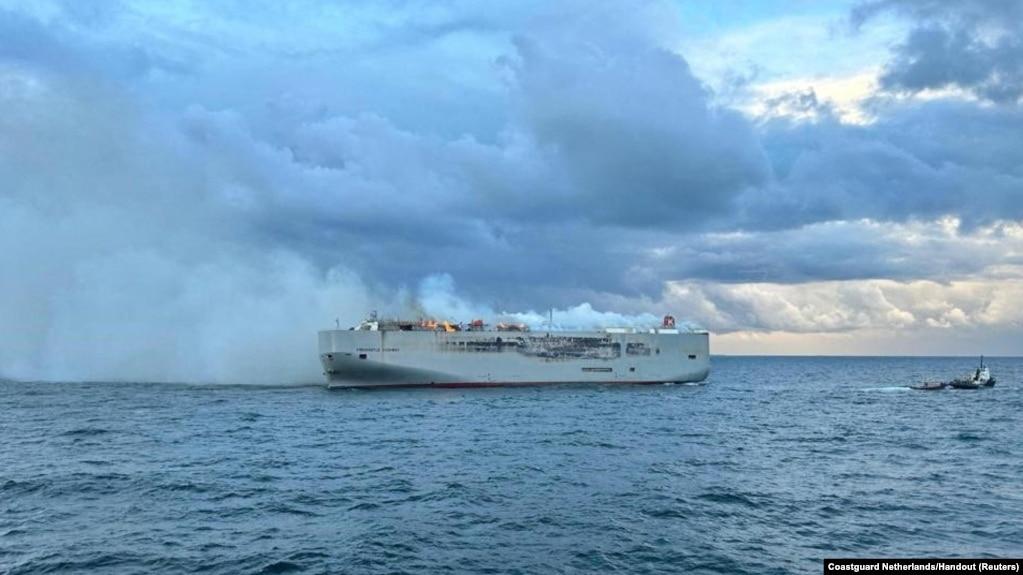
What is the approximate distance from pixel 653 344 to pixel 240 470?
75.7m

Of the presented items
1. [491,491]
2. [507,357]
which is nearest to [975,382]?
[507,357]

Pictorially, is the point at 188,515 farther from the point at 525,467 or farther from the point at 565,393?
the point at 565,393

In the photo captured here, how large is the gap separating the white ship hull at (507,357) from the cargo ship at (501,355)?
13cm

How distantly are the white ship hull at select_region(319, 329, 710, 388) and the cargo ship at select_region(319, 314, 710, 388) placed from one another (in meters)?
0.13

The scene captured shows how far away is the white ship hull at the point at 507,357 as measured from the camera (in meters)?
89.8

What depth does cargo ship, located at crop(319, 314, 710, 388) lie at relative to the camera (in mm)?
89875

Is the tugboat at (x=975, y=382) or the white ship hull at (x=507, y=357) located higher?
the white ship hull at (x=507, y=357)

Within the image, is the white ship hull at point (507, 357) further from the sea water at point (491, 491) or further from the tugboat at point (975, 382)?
the tugboat at point (975, 382)

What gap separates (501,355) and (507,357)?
3.12ft

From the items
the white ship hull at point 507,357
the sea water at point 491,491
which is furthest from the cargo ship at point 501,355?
the sea water at point 491,491

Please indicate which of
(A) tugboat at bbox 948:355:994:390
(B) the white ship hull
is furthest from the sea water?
(A) tugboat at bbox 948:355:994:390

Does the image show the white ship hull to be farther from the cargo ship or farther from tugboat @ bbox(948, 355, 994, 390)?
tugboat @ bbox(948, 355, 994, 390)

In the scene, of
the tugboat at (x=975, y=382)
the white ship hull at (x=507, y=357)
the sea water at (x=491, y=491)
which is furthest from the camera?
the tugboat at (x=975, y=382)

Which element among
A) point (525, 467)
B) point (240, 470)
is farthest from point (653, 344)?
point (240, 470)
